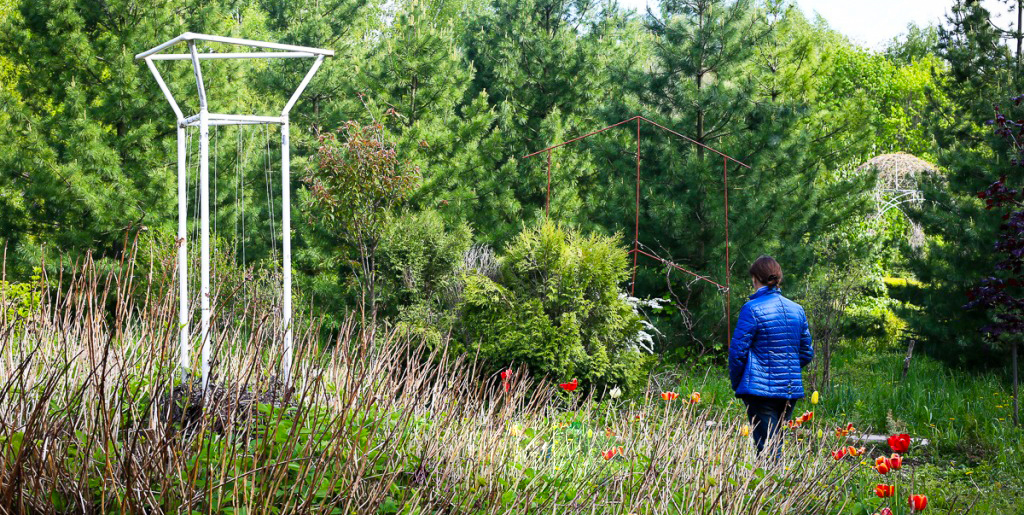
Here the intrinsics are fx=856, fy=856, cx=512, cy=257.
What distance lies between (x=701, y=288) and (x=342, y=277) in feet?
14.2

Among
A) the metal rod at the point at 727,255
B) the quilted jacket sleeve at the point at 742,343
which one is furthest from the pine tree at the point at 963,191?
the quilted jacket sleeve at the point at 742,343

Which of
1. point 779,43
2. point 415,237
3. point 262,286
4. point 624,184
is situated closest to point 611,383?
point 415,237

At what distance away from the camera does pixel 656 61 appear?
10.3m

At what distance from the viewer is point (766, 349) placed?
4.54 metres

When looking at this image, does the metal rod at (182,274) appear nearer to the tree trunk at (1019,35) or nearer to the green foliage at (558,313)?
the green foliage at (558,313)

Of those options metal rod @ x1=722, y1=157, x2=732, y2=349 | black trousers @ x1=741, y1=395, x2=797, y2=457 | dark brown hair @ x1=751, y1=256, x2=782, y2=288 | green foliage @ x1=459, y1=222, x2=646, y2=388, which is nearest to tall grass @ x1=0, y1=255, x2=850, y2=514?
black trousers @ x1=741, y1=395, x2=797, y2=457

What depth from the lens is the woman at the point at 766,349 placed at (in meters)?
4.51

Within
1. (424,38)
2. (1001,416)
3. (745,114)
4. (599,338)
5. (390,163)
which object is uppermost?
(424,38)

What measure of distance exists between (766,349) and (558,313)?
89.8 inches

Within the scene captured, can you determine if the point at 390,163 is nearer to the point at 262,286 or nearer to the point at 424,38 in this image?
the point at 262,286

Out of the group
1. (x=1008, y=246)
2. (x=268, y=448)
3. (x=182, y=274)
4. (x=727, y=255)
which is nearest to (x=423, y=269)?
(x=727, y=255)

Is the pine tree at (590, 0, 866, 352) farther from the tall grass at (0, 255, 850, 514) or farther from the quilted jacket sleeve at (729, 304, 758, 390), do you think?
the tall grass at (0, 255, 850, 514)

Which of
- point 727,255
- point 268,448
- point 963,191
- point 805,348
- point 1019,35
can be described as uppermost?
point 1019,35

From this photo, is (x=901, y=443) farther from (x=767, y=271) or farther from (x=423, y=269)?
(x=423, y=269)
